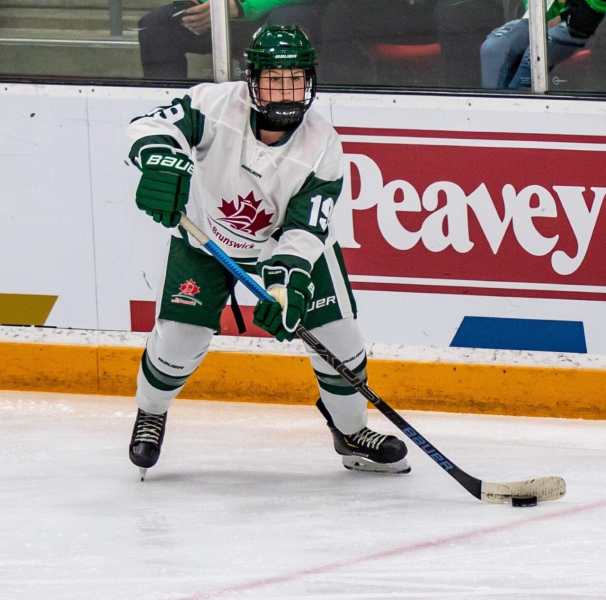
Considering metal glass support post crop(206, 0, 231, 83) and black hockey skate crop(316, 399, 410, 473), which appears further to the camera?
metal glass support post crop(206, 0, 231, 83)

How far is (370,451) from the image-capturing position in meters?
2.96

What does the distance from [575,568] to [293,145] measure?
1.10m

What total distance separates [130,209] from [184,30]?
0.56m

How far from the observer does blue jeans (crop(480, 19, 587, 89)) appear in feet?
11.1

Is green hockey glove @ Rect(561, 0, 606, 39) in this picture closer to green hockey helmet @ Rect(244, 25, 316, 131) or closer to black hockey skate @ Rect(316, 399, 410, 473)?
green hockey helmet @ Rect(244, 25, 316, 131)

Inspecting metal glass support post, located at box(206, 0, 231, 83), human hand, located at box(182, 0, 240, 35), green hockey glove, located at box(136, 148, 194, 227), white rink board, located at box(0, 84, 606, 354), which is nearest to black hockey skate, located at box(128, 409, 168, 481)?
green hockey glove, located at box(136, 148, 194, 227)

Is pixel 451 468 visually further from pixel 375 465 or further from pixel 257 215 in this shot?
pixel 257 215

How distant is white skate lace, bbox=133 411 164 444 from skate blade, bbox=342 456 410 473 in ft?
1.57

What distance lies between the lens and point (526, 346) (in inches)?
137

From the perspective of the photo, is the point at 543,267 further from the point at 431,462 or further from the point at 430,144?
the point at 431,462

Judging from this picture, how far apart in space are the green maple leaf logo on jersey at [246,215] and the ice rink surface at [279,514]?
2.05 feet

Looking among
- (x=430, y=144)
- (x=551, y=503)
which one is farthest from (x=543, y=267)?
(x=551, y=503)

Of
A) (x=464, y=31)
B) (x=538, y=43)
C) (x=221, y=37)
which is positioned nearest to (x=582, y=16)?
(x=538, y=43)

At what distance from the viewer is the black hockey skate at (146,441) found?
Result: 2.86 meters
